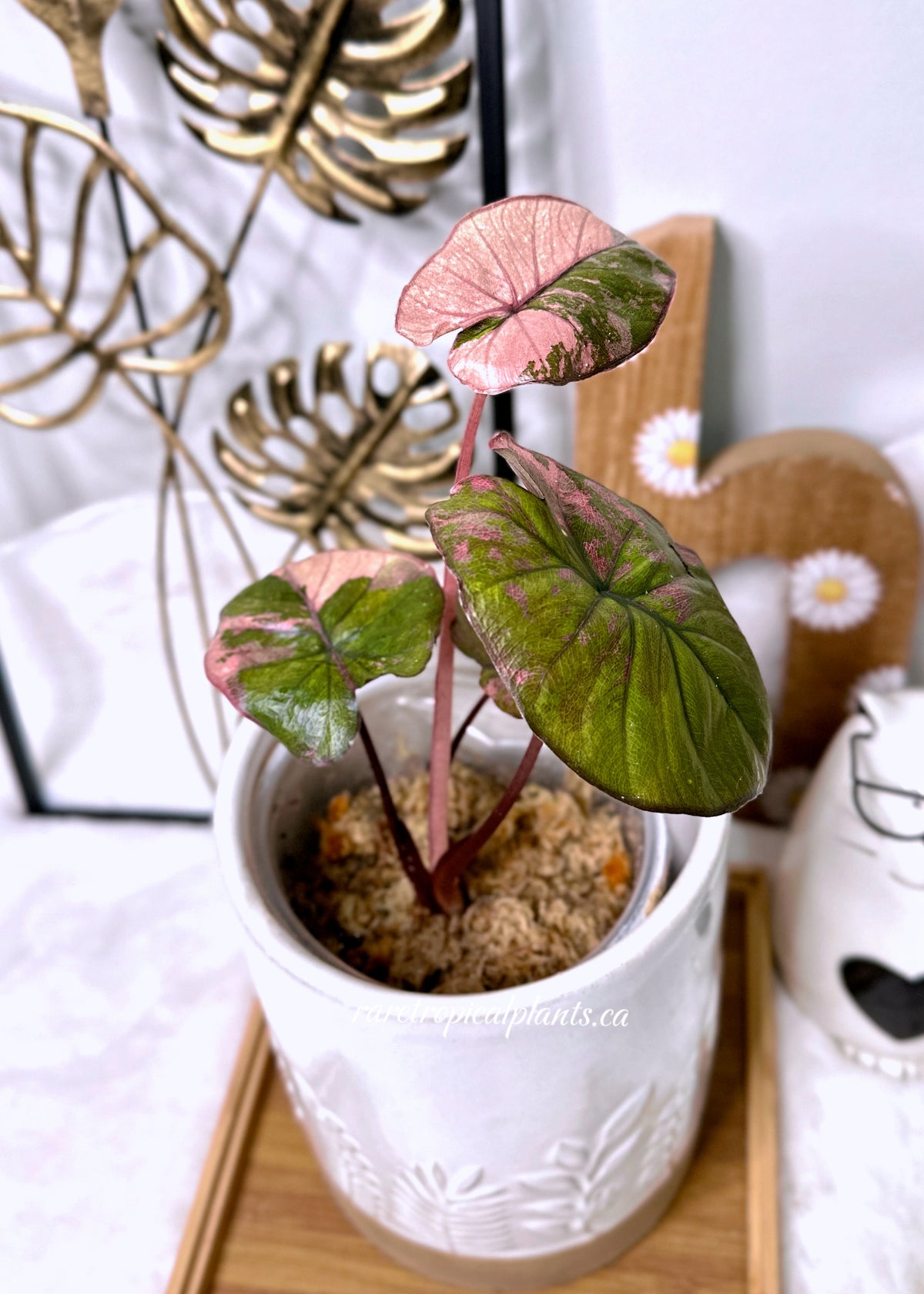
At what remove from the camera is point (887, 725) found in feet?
2.25

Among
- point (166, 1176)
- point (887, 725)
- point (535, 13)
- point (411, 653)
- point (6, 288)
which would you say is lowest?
point (166, 1176)

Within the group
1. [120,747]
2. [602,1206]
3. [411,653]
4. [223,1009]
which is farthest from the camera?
[120,747]

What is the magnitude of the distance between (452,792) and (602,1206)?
0.25 metres

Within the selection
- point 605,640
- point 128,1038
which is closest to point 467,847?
point 605,640

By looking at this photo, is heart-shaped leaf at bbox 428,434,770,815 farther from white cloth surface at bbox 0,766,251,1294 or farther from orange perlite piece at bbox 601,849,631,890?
white cloth surface at bbox 0,766,251,1294

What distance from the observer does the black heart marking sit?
0.71 metres

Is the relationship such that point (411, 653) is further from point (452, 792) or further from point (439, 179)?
point (439, 179)

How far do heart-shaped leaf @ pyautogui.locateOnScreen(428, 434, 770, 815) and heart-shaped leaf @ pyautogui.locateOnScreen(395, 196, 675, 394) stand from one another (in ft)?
0.12

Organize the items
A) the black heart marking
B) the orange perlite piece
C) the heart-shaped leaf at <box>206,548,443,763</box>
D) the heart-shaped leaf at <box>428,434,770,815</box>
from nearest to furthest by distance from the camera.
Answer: the heart-shaped leaf at <box>428,434,770,815</box> → the heart-shaped leaf at <box>206,548,443,763</box> → the orange perlite piece → the black heart marking

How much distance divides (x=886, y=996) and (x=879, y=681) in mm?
224

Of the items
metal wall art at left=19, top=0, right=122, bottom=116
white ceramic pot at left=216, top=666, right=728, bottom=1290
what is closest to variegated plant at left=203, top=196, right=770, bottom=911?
white ceramic pot at left=216, top=666, right=728, bottom=1290

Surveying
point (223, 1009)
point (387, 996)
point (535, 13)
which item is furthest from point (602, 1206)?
point (535, 13)

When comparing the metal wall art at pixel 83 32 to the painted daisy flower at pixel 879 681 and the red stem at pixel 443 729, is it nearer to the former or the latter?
the red stem at pixel 443 729

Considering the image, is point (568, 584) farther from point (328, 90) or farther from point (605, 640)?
point (328, 90)
